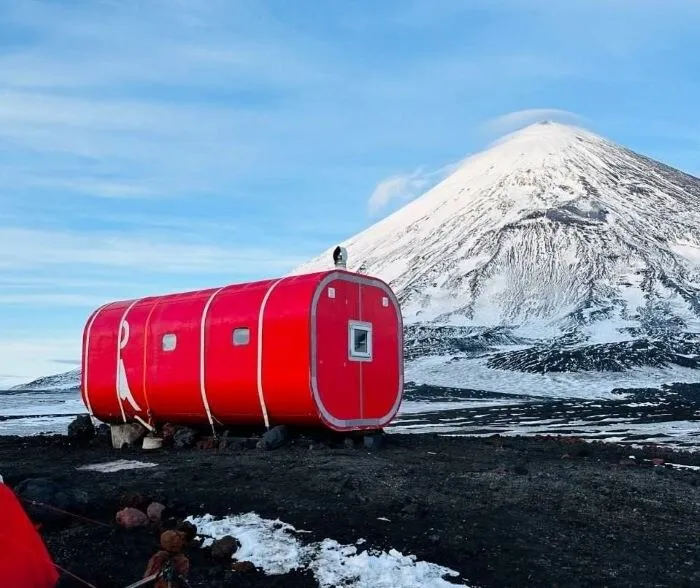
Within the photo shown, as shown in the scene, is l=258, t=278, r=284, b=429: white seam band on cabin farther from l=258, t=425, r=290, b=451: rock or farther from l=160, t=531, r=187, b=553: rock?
l=160, t=531, r=187, b=553: rock

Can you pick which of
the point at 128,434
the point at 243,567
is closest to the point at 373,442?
the point at 128,434

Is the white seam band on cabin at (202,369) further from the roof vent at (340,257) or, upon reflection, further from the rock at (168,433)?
the roof vent at (340,257)

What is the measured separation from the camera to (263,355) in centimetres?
1481

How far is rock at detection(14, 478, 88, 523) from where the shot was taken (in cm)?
842

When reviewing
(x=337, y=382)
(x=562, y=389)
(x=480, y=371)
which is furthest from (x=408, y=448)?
(x=480, y=371)

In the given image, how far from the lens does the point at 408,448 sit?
1571cm

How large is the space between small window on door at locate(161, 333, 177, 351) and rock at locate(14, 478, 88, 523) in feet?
23.9

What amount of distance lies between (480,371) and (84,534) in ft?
223

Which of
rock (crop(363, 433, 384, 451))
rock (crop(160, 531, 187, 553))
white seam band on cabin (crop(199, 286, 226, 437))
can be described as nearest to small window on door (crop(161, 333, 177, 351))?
white seam band on cabin (crop(199, 286, 226, 437))

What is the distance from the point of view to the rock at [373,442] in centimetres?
1515

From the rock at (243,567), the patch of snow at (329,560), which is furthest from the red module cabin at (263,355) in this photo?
the rock at (243,567)

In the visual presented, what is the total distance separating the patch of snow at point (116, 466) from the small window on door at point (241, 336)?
2974 mm

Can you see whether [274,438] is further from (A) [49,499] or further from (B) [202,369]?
(A) [49,499]

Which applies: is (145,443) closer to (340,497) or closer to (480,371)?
(340,497)
